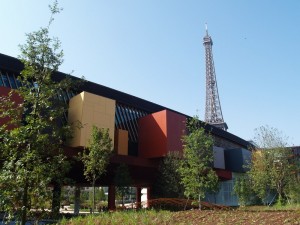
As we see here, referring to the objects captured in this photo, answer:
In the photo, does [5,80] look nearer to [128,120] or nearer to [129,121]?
[128,120]

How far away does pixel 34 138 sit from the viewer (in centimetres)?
802

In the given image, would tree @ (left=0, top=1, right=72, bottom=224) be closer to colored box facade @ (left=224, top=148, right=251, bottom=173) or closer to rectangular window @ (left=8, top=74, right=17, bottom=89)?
rectangular window @ (left=8, top=74, right=17, bottom=89)

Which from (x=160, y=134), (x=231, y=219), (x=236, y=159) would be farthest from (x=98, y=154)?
(x=236, y=159)

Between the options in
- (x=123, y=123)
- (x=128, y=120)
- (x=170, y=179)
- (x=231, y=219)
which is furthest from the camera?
(x=128, y=120)

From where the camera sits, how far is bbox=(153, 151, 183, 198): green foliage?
30.3m

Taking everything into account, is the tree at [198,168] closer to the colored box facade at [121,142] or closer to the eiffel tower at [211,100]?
the colored box facade at [121,142]

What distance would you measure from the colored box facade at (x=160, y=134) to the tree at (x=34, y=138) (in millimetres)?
27189

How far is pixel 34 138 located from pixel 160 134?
2899 centimetres

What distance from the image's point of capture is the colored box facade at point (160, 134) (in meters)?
35.9

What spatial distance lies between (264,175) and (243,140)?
124 ft

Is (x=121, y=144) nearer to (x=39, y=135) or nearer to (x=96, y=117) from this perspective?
(x=96, y=117)

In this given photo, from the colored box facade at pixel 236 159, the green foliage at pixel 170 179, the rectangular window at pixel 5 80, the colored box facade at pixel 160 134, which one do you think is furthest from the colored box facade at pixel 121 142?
the colored box facade at pixel 236 159

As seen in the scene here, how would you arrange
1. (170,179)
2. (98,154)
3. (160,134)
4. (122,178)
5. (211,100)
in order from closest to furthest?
(98,154) → (170,179) → (122,178) → (160,134) → (211,100)

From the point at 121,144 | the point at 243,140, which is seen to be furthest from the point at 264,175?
the point at 243,140
